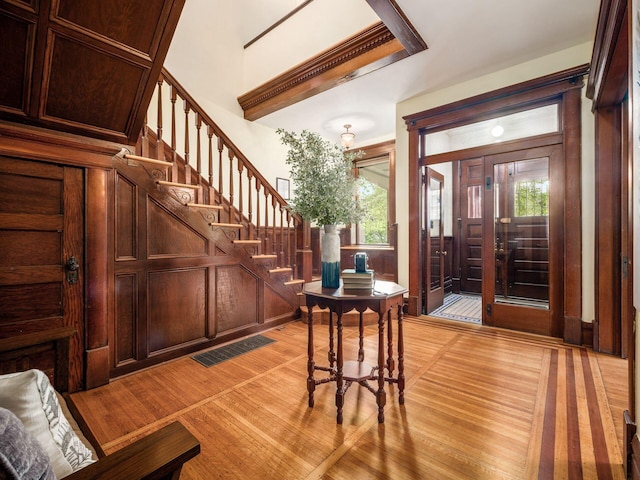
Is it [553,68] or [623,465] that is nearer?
[623,465]

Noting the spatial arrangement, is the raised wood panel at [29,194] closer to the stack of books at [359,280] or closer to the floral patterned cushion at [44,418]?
the floral patterned cushion at [44,418]

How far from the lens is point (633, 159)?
1441 millimetres

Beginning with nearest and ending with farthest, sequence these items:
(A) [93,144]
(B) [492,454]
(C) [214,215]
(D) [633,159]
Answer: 1. (D) [633,159]
2. (B) [492,454]
3. (A) [93,144]
4. (C) [214,215]

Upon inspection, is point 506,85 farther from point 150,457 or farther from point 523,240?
point 150,457

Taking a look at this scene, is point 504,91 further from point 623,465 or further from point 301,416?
point 301,416

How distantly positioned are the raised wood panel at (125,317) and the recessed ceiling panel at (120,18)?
68.9 inches

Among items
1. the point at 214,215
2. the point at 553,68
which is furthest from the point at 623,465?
the point at 553,68

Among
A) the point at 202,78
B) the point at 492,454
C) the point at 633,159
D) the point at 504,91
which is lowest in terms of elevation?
the point at 492,454

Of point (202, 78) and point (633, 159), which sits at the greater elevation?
point (202, 78)

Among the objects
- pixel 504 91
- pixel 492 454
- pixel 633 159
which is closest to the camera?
pixel 633 159

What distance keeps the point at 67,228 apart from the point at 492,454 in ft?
10.1

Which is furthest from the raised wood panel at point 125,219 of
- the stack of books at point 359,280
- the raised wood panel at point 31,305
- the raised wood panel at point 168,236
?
the stack of books at point 359,280

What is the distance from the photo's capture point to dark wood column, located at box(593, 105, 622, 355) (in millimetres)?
2953

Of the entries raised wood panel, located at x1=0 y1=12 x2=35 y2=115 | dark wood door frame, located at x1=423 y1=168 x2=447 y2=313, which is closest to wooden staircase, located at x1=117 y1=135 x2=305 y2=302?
raised wood panel, located at x1=0 y1=12 x2=35 y2=115
